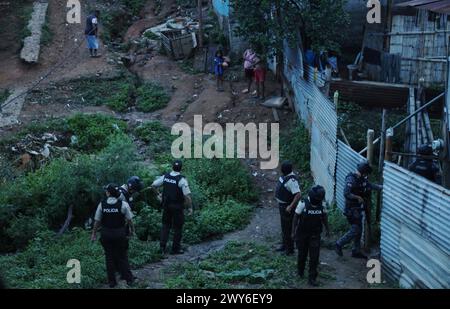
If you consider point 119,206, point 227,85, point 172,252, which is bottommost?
point 172,252

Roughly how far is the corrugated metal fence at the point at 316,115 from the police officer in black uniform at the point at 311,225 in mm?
2901

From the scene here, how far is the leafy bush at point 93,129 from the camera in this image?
1530 cm

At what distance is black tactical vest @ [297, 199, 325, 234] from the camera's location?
8.19 metres

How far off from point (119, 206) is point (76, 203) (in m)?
3.54

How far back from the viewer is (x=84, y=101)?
59.4 feet

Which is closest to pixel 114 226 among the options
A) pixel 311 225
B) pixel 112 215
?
pixel 112 215

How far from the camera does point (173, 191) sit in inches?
372

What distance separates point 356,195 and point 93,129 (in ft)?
27.1

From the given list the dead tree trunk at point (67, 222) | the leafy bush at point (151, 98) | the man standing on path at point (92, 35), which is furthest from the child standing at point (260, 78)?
the dead tree trunk at point (67, 222)

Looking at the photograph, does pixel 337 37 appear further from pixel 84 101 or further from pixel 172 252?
pixel 172 252

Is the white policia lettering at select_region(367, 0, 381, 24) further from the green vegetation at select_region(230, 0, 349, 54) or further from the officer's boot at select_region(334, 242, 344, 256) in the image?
the officer's boot at select_region(334, 242, 344, 256)

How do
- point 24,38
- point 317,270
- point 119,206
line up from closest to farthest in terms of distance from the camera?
point 119,206
point 317,270
point 24,38
